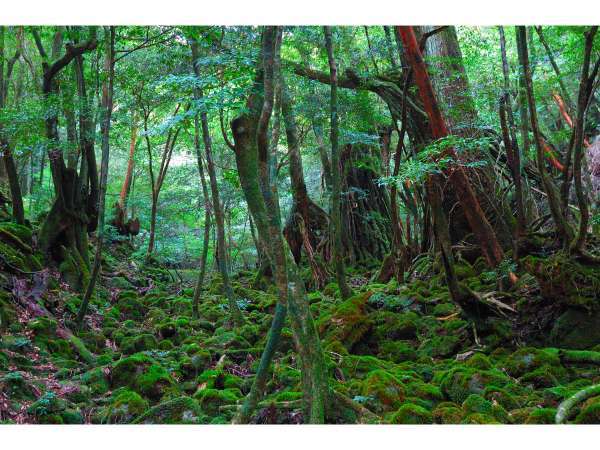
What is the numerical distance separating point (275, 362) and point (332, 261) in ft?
14.9

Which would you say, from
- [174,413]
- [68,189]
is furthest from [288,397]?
[68,189]

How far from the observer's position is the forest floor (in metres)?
3.88

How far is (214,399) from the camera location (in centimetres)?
430

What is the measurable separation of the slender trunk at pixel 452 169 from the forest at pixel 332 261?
22 millimetres

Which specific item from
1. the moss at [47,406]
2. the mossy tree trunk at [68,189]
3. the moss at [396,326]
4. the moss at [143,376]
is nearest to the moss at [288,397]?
the moss at [143,376]

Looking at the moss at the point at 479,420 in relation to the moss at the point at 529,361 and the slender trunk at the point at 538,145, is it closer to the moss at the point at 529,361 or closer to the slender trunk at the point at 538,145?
the moss at the point at 529,361

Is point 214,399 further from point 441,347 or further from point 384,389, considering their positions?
point 441,347

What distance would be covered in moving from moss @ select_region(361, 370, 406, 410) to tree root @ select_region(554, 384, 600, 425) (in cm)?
107

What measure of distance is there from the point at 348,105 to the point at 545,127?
4850 mm

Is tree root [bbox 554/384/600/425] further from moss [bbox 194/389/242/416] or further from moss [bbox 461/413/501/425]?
moss [bbox 194/389/242/416]

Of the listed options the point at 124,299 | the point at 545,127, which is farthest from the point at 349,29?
the point at 124,299

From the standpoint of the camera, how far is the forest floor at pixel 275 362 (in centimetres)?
388

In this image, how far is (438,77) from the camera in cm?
673
